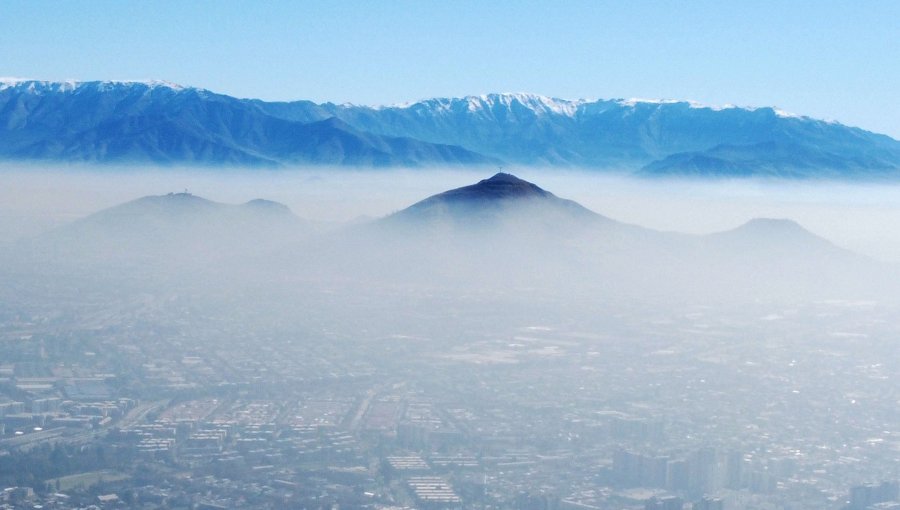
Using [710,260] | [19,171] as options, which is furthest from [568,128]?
[710,260]

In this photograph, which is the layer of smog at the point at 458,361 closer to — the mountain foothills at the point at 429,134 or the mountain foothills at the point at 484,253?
the mountain foothills at the point at 484,253

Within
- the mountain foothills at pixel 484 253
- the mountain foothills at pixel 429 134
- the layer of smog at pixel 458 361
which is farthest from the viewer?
the mountain foothills at pixel 429 134


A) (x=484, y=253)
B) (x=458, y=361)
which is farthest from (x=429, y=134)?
(x=458, y=361)

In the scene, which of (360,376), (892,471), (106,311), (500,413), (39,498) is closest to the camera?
(39,498)

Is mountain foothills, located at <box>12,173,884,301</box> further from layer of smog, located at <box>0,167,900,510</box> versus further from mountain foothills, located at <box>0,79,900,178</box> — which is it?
mountain foothills, located at <box>0,79,900,178</box>

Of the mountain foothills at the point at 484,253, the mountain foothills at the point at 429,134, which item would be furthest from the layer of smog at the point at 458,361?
the mountain foothills at the point at 429,134

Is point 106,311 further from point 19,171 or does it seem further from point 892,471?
point 19,171
